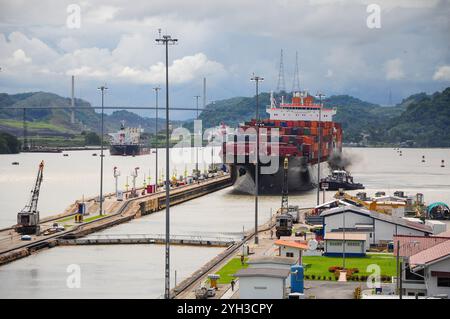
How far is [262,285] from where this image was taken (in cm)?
1736

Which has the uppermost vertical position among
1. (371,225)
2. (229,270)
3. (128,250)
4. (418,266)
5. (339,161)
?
(339,161)

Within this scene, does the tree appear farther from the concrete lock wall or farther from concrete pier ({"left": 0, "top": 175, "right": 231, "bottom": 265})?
the concrete lock wall

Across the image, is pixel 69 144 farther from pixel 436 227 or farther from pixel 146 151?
pixel 436 227

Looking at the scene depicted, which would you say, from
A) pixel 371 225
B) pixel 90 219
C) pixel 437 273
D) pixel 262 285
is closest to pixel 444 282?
pixel 437 273

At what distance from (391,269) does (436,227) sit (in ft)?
25.1

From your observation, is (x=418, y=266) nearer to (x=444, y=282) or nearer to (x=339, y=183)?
(x=444, y=282)

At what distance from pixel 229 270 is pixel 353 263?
365 cm

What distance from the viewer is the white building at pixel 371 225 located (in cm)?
2744

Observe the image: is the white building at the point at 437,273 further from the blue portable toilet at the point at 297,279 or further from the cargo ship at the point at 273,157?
the cargo ship at the point at 273,157
